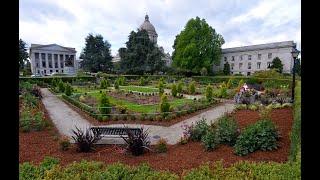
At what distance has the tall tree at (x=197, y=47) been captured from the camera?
49500 mm

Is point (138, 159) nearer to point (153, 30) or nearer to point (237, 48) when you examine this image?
point (237, 48)

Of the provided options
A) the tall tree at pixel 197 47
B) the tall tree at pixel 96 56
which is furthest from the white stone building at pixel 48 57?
the tall tree at pixel 197 47

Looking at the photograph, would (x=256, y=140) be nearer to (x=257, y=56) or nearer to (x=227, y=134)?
(x=227, y=134)

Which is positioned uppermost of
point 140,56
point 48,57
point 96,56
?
point 48,57

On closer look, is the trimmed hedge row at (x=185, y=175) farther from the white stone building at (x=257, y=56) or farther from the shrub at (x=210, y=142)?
the white stone building at (x=257, y=56)

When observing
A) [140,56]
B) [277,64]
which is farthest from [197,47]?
[277,64]

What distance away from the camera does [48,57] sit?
3172 inches

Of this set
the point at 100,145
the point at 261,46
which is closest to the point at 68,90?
the point at 100,145

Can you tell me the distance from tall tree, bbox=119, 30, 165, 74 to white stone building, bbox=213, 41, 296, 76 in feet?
63.3

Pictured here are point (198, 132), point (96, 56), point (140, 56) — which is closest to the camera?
point (198, 132)

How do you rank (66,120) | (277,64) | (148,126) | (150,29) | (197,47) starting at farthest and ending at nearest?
1. (150,29)
2. (277,64)
3. (197,47)
4. (66,120)
5. (148,126)

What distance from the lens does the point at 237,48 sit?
67500mm

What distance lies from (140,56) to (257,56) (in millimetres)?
30699
